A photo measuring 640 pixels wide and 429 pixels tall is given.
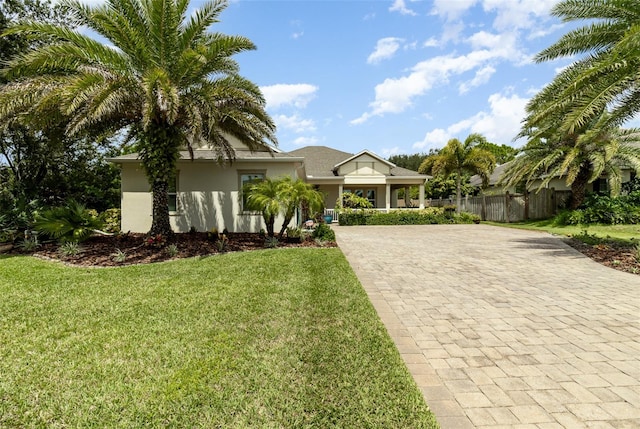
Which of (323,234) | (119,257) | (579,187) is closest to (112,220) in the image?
(119,257)

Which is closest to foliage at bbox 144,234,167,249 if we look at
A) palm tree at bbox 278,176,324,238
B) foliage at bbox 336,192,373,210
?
palm tree at bbox 278,176,324,238

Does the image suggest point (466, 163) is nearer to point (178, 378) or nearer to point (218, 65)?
point (218, 65)

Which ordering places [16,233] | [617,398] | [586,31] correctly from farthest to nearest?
[16,233], [586,31], [617,398]

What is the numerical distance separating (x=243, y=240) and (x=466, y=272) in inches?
306

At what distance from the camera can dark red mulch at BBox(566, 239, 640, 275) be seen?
8044 mm

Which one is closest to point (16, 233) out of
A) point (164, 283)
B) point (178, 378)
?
point (164, 283)

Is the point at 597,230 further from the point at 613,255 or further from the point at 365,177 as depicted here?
the point at 365,177

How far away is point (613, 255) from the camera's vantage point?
29.8ft

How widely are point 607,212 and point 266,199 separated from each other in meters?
18.2

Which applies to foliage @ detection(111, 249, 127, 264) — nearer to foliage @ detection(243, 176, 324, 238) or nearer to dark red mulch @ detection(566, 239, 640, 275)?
foliage @ detection(243, 176, 324, 238)

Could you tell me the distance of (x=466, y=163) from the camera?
24844mm

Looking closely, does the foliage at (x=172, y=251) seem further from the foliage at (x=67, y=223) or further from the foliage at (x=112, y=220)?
the foliage at (x=112, y=220)

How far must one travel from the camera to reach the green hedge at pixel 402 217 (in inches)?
827

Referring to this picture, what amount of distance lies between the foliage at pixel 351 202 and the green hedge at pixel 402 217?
1097 millimetres
